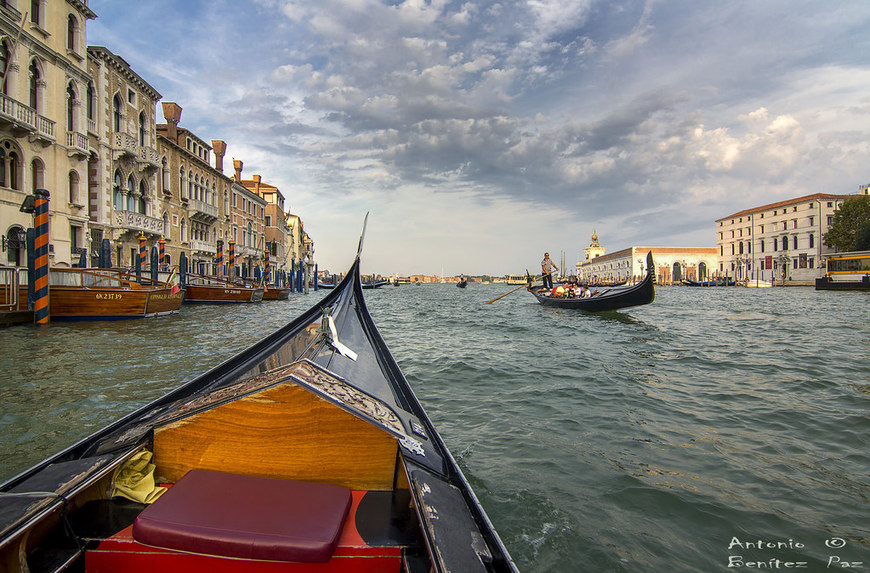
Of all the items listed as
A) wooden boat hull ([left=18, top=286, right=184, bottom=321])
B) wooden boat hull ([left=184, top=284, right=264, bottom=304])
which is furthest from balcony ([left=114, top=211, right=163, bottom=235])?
wooden boat hull ([left=18, top=286, right=184, bottom=321])

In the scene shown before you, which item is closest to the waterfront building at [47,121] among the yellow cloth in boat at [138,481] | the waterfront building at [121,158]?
the waterfront building at [121,158]

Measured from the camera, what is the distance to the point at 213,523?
94 centimetres

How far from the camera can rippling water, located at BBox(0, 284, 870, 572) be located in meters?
1.64

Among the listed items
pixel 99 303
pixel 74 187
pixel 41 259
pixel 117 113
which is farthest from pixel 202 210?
pixel 41 259

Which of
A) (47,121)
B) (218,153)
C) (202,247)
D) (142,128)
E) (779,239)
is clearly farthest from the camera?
(779,239)

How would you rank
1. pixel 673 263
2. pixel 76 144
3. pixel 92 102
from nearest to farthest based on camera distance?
1. pixel 76 144
2. pixel 92 102
3. pixel 673 263

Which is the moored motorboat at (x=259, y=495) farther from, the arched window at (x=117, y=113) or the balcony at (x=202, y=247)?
the balcony at (x=202, y=247)

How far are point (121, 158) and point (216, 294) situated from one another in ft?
15.8

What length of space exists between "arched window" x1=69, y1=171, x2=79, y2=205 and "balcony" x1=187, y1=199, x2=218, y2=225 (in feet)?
21.7

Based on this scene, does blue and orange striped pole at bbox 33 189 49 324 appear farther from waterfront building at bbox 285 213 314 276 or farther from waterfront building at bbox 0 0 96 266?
waterfront building at bbox 285 213 314 276

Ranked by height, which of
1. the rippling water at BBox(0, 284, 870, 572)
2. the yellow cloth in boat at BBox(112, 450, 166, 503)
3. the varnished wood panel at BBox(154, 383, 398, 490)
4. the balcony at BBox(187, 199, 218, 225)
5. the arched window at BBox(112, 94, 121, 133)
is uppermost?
the arched window at BBox(112, 94, 121, 133)

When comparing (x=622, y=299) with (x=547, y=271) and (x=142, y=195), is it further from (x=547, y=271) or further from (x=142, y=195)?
(x=142, y=195)

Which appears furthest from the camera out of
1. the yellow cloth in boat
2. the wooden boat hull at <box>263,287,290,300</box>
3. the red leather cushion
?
the wooden boat hull at <box>263,287,290,300</box>

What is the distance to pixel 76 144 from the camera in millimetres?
10336
